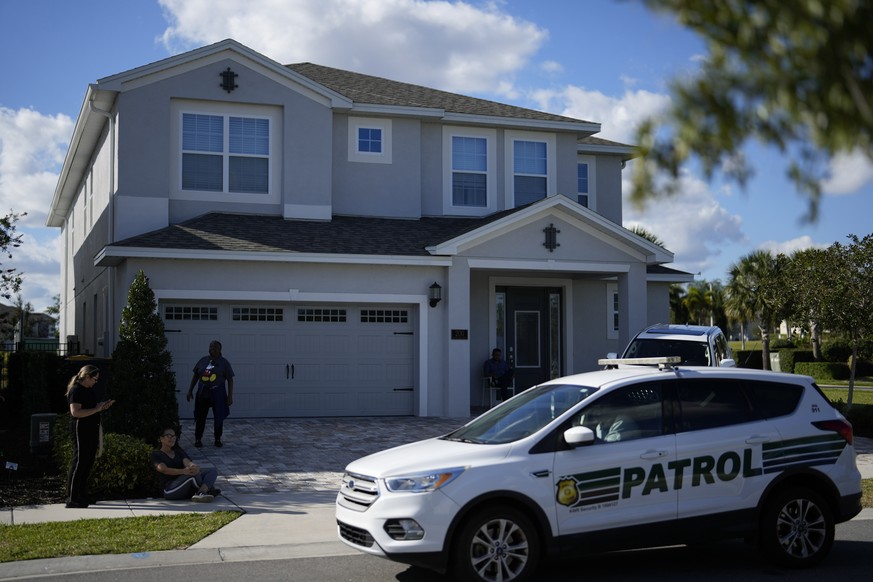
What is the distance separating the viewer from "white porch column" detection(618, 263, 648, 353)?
20575 millimetres

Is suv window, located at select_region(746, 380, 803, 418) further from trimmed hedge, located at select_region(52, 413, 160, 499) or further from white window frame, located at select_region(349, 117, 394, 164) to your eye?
white window frame, located at select_region(349, 117, 394, 164)

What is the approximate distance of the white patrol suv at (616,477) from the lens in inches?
282

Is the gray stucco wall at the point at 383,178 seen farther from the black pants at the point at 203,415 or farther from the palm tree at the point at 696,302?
the palm tree at the point at 696,302

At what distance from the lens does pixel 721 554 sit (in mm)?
8781

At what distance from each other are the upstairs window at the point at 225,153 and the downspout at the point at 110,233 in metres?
1.69

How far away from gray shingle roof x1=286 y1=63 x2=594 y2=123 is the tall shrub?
9.11 meters

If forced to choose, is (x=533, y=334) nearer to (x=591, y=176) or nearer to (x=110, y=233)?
(x=591, y=176)

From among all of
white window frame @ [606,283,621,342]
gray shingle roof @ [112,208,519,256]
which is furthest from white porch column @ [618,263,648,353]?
gray shingle roof @ [112,208,519,256]

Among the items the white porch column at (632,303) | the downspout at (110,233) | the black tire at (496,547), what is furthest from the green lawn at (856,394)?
the black tire at (496,547)

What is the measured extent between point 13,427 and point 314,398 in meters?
5.89

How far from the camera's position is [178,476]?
11195 millimetres

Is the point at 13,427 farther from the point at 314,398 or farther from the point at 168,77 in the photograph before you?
the point at 168,77

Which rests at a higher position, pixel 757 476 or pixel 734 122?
pixel 734 122

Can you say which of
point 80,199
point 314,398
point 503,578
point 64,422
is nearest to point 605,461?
point 503,578
